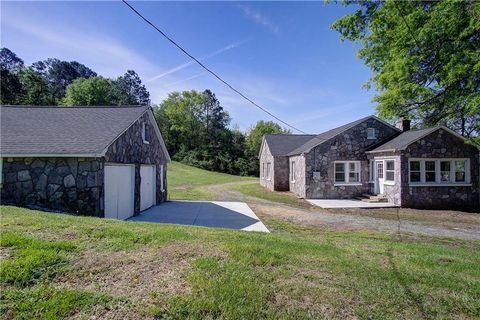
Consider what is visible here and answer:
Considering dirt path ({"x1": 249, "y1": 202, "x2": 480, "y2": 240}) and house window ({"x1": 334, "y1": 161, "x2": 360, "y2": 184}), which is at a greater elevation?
house window ({"x1": 334, "y1": 161, "x2": 360, "y2": 184})

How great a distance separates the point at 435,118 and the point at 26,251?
2107 cm

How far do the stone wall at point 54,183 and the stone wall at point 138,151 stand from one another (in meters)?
0.87

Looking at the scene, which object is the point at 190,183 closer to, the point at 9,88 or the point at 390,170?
the point at 390,170

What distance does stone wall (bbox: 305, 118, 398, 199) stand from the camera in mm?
18609

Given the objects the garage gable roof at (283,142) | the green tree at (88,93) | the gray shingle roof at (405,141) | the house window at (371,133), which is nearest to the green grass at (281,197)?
the garage gable roof at (283,142)

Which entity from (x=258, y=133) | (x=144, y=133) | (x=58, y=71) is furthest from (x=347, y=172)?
(x=58, y=71)

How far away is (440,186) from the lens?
1588cm

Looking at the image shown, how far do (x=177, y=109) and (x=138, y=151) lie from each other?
49.5m

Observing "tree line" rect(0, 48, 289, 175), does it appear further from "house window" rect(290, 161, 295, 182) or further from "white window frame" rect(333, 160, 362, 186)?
"white window frame" rect(333, 160, 362, 186)

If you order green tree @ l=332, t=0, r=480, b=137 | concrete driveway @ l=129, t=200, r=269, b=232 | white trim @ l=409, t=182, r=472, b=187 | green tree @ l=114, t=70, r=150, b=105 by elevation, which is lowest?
concrete driveway @ l=129, t=200, r=269, b=232

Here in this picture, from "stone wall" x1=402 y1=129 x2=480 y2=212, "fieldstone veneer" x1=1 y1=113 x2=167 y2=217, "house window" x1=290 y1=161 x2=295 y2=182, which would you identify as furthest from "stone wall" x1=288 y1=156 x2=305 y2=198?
"fieldstone veneer" x1=1 y1=113 x2=167 y2=217

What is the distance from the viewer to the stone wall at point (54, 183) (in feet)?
28.5

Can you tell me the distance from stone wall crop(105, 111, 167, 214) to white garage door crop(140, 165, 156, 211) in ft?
1.14

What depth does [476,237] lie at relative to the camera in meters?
9.09
